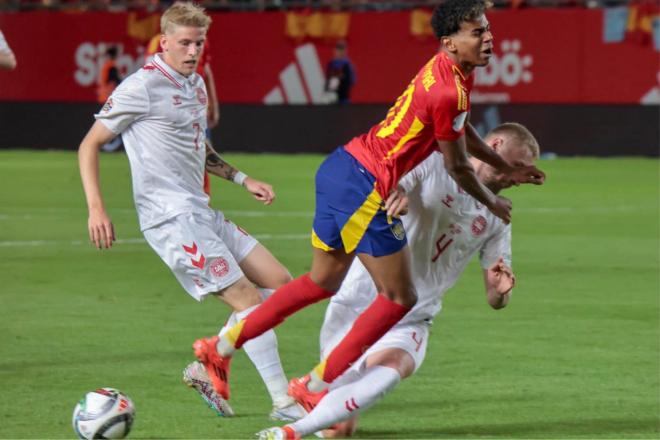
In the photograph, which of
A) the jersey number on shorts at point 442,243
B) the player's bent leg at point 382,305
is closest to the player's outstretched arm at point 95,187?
the player's bent leg at point 382,305

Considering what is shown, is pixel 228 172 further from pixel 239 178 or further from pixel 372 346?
pixel 372 346

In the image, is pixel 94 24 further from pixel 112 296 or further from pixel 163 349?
pixel 163 349

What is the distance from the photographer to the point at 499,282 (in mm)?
6719

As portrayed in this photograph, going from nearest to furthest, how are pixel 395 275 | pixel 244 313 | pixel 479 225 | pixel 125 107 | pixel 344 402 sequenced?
1. pixel 344 402
2. pixel 395 275
3. pixel 479 225
4. pixel 244 313
5. pixel 125 107

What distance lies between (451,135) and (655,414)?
1.89 m

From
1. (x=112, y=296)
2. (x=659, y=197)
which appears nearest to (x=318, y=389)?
(x=112, y=296)

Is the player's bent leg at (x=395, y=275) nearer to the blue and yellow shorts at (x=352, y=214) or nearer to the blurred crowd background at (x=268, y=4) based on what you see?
the blue and yellow shorts at (x=352, y=214)

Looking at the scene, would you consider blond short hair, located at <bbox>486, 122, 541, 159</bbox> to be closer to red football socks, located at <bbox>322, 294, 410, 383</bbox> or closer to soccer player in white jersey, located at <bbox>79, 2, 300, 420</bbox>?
red football socks, located at <bbox>322, 294, 410, 383</bbox>

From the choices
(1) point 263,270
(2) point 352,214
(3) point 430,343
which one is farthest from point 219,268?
(3) point 430,343

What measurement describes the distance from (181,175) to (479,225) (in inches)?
64.5

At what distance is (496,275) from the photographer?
22.2 feet

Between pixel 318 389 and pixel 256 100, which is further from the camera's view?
pixel 256 100

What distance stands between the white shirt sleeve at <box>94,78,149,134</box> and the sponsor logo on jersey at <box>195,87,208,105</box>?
369 millimetres

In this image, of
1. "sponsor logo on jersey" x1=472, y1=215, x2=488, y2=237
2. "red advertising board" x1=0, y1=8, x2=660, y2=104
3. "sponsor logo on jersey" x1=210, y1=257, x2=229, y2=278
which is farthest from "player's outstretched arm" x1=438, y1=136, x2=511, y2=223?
"red advertising board" x1=0, y1=8, x2=660, y2=104
